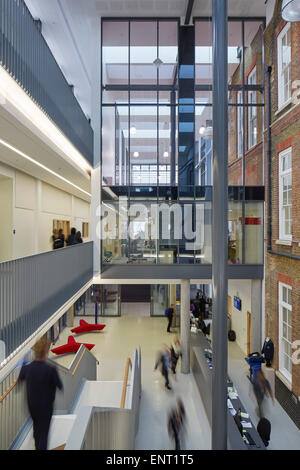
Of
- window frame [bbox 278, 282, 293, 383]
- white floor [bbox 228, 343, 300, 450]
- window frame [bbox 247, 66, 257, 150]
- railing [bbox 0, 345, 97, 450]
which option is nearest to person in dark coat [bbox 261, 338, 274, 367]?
window frame [bbox 278, 282, 293, 383]

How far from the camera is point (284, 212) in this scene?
9703mm

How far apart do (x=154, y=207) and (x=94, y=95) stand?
4.77 meters

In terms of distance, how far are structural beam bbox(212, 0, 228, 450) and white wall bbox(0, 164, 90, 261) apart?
6.87 metres

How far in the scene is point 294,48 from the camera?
8.38 metres

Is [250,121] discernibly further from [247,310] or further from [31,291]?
[31,291]

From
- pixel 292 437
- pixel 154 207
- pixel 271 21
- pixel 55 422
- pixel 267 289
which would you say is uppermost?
pixel 271 21

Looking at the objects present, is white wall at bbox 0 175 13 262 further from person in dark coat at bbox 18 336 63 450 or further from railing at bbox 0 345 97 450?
person in dark coat at bbox 18 336 63 450

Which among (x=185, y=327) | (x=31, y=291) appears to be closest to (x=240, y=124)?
(x=185, y=327)

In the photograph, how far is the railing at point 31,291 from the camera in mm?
4102

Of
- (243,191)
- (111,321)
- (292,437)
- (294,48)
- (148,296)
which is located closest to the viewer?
(292,437)

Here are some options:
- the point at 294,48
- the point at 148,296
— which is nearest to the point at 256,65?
the point at 294,48

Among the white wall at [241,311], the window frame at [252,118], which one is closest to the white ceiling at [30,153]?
the window frame at [252,118]

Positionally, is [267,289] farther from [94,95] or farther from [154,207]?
[94,95]

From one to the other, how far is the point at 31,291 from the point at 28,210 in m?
5.98
